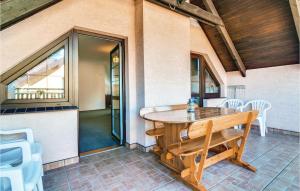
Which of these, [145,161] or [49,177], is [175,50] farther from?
[49,177]

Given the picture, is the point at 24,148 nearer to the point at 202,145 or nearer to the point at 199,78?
the point at 202,145

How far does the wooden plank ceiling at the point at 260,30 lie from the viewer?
330cm

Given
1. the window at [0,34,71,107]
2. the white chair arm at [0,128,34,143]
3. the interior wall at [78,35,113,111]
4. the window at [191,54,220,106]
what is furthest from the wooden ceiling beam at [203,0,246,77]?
the interior wall at [78,35,113,111]

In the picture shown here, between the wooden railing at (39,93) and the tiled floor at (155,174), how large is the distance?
112 cm

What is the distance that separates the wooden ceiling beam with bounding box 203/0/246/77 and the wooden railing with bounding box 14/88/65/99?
3.58 m

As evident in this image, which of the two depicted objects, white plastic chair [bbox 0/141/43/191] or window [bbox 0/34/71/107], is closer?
white plastic chair [bbox 0/141/43/191]

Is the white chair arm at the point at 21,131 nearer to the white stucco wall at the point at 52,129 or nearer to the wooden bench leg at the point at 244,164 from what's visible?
the white stucco wall at the point at 52,129

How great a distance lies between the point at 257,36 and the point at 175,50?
2161 mm

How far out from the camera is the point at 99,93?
8.29 meters

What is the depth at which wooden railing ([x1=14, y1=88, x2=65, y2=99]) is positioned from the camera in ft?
7.38

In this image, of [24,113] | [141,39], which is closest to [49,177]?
[24,113]

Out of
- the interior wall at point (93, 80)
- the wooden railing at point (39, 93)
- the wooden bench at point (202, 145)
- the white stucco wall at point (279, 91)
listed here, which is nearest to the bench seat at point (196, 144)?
the wooden bench at point (202, 145)

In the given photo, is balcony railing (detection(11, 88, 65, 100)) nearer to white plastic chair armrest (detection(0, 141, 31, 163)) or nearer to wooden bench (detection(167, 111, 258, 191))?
white plastic chair armrest (detection(0, 141, 31, 163))

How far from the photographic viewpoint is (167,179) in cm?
207
